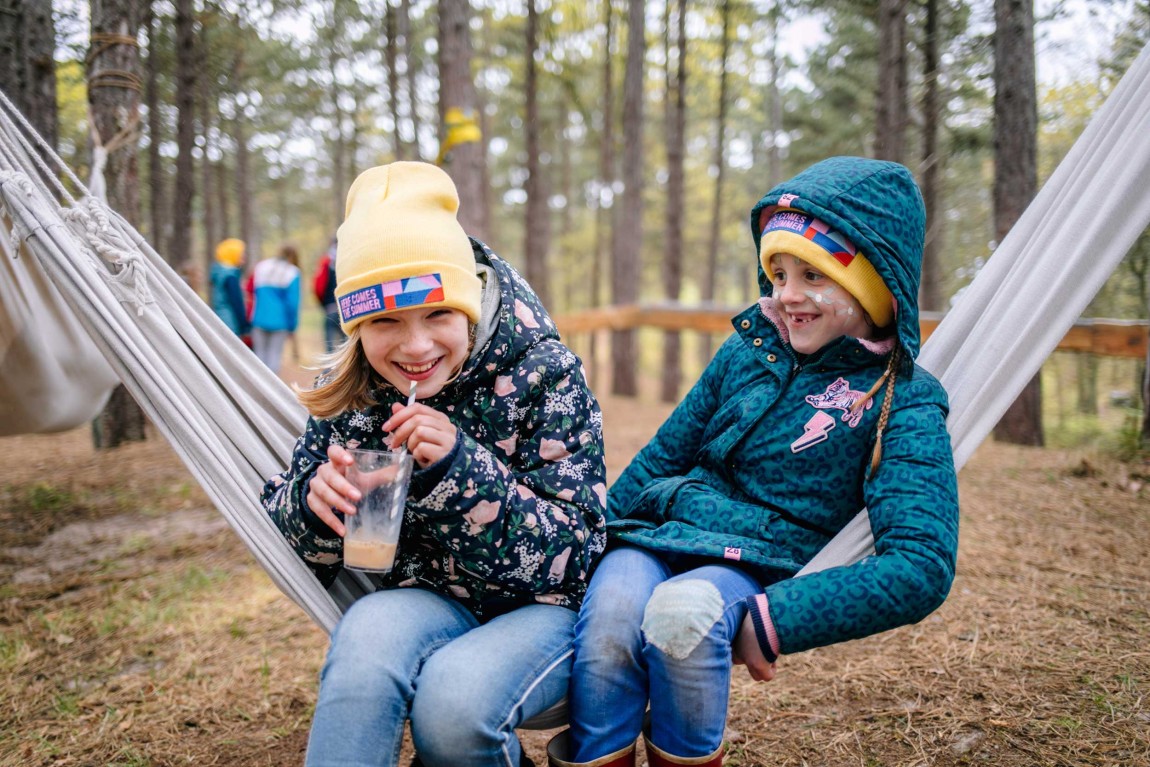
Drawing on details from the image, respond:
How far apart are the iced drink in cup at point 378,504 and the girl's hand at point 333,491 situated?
1 cm

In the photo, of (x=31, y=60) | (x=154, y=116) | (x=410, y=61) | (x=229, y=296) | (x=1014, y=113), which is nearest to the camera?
(x=1014, y=113)

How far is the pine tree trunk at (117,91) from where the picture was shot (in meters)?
4.05

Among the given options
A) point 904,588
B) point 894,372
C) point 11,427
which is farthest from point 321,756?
point 11,427

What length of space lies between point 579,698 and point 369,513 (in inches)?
18.3

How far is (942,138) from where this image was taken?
9469 millimetres

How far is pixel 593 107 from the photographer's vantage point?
16.2 meters

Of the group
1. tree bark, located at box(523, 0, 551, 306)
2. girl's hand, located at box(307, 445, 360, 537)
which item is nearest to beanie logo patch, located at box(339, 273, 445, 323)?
girl's hand, located at box(307, 445, 360, 537)

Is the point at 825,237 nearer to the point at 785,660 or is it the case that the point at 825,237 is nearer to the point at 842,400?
the point at 842,400

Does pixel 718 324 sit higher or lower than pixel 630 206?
lower

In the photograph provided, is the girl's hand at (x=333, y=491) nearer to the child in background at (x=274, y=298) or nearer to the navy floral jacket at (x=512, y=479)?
the navy floral jacket at (x=512, y=479)

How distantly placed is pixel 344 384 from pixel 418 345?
0.21 m

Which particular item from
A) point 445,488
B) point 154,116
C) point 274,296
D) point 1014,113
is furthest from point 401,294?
point 154,116

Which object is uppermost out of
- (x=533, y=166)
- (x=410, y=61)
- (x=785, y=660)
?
(x=410, y=61)

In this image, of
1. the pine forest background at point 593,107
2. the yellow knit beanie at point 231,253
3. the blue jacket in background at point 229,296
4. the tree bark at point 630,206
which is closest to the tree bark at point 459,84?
the pine forest background at point 593,107
